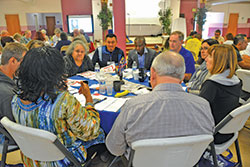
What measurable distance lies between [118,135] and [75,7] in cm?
1152

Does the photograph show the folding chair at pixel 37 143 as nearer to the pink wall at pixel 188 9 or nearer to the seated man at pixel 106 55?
the seated man at pixel 106 55

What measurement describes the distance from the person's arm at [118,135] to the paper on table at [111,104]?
437mm

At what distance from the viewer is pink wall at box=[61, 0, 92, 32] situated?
11164 millimetres

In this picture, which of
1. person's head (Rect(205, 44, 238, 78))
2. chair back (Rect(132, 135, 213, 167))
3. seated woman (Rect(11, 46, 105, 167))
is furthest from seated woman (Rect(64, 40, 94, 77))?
chair back (Rect(132, 135, 213, 167))

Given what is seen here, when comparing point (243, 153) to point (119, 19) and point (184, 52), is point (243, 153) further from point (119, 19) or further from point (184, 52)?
point (119, 19)

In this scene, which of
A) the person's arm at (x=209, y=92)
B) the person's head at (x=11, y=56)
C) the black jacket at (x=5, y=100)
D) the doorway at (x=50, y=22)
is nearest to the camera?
the black jacket at (x=5, y=100)

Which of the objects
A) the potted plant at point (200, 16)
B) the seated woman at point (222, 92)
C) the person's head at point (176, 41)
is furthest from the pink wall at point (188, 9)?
the seated woman at point (222, 92)

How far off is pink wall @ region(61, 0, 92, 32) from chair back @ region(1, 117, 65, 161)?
36.8 ft

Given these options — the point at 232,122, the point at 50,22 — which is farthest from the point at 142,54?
the point at 50,22

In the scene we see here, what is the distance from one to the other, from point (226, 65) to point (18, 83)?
1.79m

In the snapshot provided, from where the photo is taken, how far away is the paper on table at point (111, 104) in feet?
5.79

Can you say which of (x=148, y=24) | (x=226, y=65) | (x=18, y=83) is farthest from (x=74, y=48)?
(x=148, y=24)

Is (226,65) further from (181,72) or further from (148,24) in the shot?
(148,24)

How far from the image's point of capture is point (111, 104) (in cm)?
185
